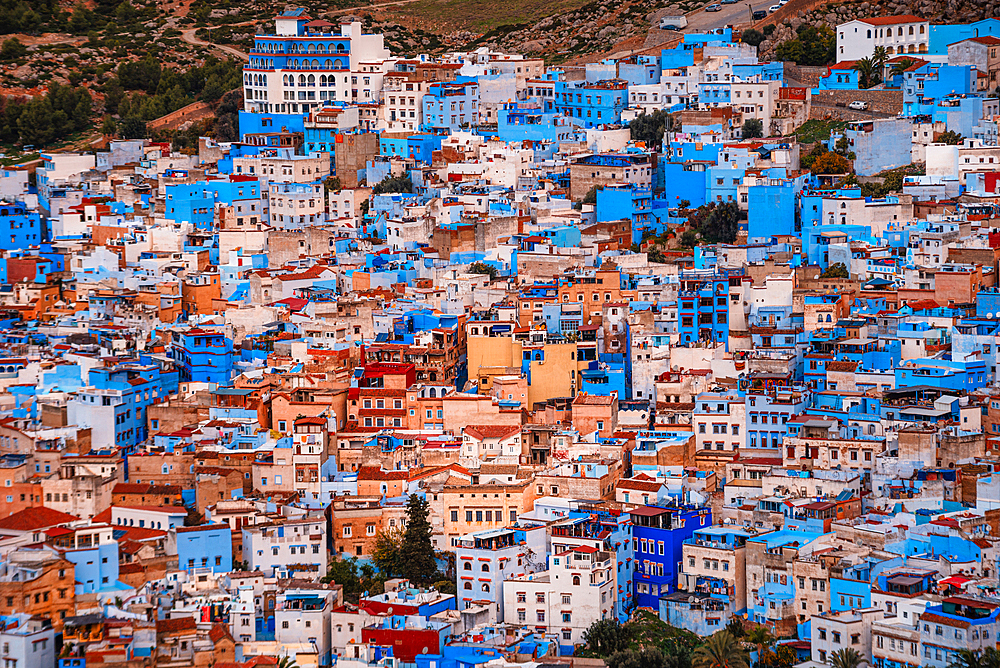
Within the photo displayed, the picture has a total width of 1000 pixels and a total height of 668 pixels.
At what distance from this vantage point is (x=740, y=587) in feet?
99.1

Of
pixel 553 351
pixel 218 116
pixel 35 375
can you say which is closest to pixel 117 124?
pixel 218 116

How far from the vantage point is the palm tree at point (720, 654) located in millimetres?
27688

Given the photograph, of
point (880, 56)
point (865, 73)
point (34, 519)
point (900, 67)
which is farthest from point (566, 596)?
point (880, 56)

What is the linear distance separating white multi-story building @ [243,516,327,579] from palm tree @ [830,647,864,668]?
9060 mm

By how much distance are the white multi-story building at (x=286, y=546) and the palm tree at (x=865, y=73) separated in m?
26.0

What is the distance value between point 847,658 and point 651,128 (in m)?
26.2

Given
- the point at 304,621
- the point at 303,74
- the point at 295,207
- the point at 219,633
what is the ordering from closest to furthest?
the point at 219,633
the point at 304,621
the point at 295,207
the point at 303,74

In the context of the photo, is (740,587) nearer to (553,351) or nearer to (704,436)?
(704,436)

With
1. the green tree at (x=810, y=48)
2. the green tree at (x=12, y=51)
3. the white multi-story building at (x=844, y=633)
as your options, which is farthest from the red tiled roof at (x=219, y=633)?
the green tree at (x=12, y=51)

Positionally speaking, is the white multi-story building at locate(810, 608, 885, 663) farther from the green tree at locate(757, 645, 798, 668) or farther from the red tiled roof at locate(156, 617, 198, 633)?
the red tiled roof at locate(156, 617, 198, 633)

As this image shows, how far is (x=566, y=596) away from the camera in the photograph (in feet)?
98.1

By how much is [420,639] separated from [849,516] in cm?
761

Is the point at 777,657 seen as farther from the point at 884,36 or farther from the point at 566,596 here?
the point at 884,36

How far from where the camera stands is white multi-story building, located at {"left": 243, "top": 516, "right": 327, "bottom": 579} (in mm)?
32094
